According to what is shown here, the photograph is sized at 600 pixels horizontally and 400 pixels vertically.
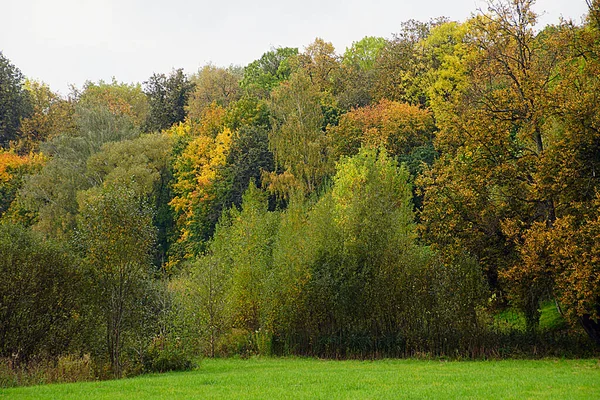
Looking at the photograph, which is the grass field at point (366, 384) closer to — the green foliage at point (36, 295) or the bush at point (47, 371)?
the bush at point (47, 371)

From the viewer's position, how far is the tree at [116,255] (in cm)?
2234

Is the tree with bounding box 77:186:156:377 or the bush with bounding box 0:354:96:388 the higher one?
the tree with bounding box 77:186:156:377

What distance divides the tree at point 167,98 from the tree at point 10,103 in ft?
49.1

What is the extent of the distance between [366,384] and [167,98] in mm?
59515

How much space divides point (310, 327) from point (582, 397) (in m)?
17.2

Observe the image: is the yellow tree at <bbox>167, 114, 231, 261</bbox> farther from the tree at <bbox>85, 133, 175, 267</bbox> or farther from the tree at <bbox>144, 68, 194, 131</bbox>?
the tree at <bbox>144, 68, 194, 131</bbox>

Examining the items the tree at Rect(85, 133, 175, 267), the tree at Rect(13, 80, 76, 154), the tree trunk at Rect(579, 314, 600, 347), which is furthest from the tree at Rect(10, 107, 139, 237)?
the tree trunk at Rect(579, 314, 600, 347)

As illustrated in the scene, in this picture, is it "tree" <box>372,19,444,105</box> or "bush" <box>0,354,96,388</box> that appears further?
"tree" <box>372,19,444,105</box>

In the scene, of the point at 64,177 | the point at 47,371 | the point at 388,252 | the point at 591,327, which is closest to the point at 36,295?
the point at 47,371

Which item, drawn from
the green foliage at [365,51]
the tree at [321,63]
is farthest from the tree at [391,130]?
the green foliage at [365,51]

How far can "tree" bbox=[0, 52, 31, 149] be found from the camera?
70.9 meters

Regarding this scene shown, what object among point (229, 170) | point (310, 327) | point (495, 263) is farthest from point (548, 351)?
point (229, 170)

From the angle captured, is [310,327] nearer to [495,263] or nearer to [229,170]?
[495,263]

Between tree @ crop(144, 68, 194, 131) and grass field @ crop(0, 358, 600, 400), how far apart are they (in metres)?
52.2
